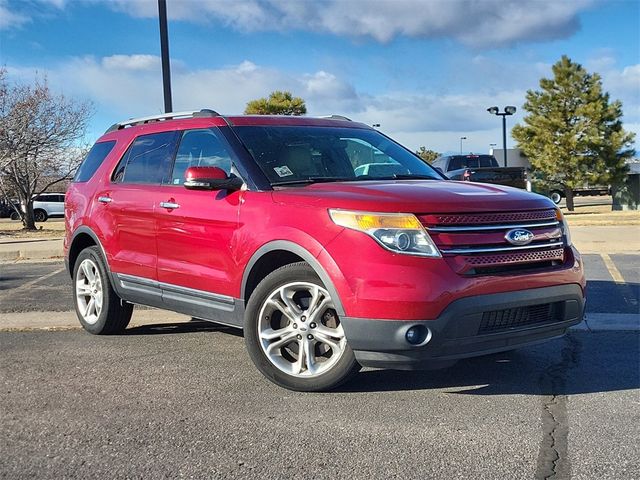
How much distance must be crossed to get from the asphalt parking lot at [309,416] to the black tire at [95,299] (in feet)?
1.01

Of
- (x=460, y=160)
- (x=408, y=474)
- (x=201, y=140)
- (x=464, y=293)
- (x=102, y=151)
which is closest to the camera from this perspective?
(x=408, y=474)

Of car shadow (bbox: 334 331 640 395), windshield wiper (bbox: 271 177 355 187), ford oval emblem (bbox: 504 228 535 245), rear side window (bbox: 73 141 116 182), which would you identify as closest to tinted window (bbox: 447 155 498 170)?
rear side window (bbox: 73 141 116 182)

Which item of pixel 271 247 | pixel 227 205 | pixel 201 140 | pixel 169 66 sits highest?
pixel 169 66

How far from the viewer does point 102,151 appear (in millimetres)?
6262

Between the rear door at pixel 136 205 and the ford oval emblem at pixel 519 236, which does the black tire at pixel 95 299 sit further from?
the ford oval emblem at pixel 519 236

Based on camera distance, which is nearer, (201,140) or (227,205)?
(227,205)

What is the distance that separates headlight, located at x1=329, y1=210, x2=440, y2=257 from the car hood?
50 millimetres

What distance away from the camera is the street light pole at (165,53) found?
1104 centimetres

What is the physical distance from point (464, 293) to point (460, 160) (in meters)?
15.2

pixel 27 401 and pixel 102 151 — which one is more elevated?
pixel 102 151

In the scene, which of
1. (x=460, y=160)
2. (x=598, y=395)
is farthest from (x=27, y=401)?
(x=460, y=160)

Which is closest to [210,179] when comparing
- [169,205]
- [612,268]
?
[169,205]

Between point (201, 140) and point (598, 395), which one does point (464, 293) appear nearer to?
point (598, 395)

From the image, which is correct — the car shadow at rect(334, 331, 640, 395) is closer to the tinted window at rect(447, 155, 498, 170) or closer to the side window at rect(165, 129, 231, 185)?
the side window at rect(165, 129, 231, 185)
